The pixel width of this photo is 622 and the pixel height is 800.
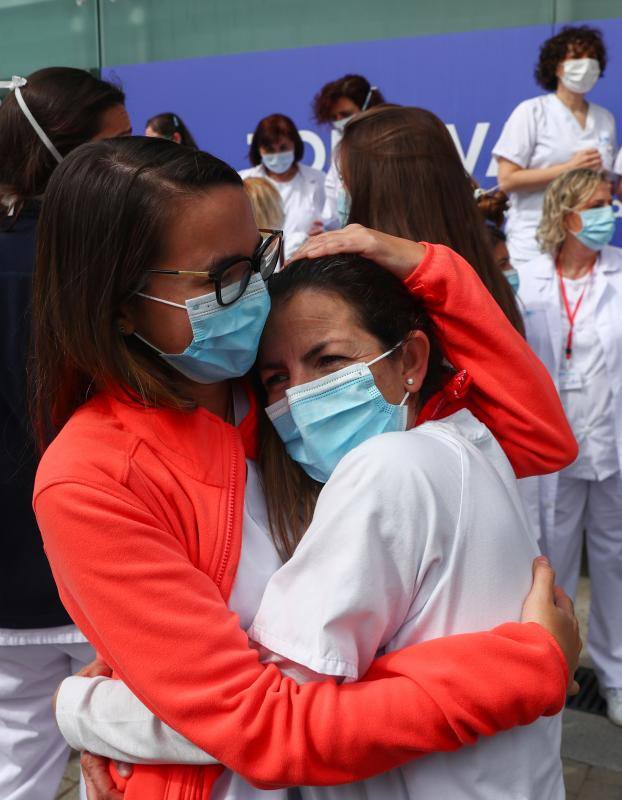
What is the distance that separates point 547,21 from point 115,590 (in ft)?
17.3

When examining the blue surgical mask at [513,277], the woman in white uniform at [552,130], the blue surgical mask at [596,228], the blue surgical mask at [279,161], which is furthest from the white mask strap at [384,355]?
the blue surgical mask at [279,161]

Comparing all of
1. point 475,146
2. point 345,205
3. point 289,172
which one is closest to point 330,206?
point 289,172

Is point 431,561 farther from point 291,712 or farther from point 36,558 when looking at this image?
point 36,558

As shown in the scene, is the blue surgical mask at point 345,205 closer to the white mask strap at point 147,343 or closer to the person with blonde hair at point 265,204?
the white mask strap at point 147,343

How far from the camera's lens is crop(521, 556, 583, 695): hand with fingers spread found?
4.27 ft

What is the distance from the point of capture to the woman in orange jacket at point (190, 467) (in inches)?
47.4

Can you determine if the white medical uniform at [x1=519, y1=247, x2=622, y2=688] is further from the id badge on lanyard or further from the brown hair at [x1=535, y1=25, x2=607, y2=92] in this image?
the brown hair at [x1=535, y1=25, x2=607, y2=92]

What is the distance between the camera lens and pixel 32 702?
2.30 meters

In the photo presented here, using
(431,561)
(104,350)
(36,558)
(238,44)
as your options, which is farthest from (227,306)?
(238,44)

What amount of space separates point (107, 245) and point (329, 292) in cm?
40

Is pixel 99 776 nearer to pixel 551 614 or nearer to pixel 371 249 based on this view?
pixel 551 614

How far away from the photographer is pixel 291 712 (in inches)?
47.6

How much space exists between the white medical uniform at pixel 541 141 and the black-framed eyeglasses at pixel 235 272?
3.85m

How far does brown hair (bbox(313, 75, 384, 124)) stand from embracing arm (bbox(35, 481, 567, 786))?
4.99 metres
